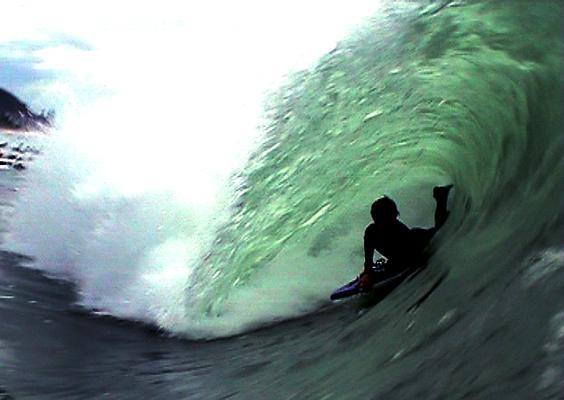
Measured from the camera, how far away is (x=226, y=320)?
109 inches

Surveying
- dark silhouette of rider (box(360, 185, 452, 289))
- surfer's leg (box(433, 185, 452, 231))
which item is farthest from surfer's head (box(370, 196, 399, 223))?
surfer's leg (box(433, 185, 452, 231))

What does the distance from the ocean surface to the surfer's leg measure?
0.03 m

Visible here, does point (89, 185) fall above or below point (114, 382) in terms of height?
above

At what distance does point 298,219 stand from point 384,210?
32 cm

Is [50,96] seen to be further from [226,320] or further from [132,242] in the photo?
[226,320]

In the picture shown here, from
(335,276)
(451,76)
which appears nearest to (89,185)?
(335,276)

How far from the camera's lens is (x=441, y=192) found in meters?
2.66

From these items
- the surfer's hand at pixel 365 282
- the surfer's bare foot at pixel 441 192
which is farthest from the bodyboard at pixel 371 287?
the surfer's bare foot at pixel 441 192

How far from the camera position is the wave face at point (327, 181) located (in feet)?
7.34

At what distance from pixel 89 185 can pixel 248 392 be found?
1.25m

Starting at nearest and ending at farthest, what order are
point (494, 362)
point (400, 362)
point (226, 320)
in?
point (494, 362)
point (400, 362)
point (226, 320)

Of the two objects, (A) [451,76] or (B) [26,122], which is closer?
(A) [451,76]

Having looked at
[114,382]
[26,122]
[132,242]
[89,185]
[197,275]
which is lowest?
[114,382]

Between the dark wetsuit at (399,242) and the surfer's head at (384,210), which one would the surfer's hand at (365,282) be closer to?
the dark wetsuit at (399,242)
